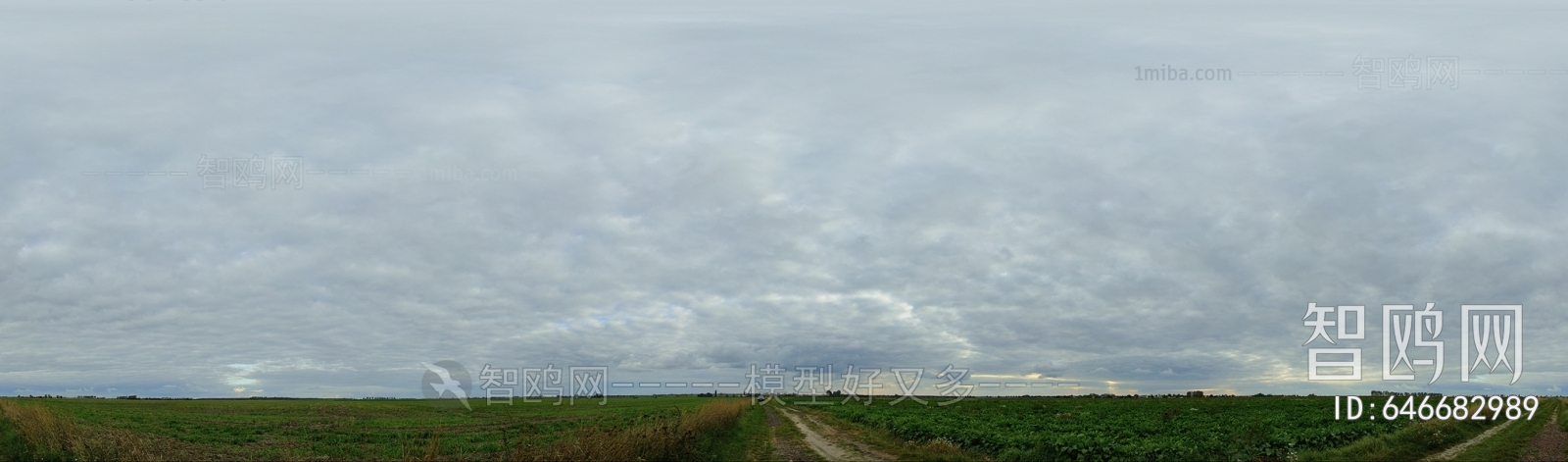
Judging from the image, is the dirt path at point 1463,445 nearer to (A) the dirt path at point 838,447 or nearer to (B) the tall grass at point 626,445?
(A) the dirt path at point 838,447

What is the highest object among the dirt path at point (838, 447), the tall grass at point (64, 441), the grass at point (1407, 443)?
the tall grass at point (64, 441)

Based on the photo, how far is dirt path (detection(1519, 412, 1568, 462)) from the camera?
2348cm

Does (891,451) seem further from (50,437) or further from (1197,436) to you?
(50,437)

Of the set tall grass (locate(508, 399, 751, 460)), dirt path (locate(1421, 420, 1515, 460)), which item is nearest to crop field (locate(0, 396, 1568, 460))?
tall grass (locate(508, 399, 751, 460))

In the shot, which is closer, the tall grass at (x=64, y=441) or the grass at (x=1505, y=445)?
the tall grass at (x=64, y=441)

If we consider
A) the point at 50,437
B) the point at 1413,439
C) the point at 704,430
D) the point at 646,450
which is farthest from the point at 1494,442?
the point at 50,437

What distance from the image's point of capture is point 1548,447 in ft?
88.2

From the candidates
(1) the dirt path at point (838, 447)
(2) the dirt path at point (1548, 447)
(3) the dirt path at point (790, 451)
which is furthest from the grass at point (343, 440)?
(2) the dirt path at point (1548, 447)

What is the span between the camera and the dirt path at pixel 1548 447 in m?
23.5

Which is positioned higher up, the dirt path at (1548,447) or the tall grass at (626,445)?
the tall grass at (626,445)

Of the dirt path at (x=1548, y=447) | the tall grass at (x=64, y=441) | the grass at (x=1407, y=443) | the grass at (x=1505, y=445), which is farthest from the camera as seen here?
the grass at (x=1505, y=445)

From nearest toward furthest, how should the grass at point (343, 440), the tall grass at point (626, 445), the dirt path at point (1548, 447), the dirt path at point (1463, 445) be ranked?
1. the tall grass at point (626, 445)
2. the grass at point (343, 440)
3. the dirt path at point (1548, 447)
4. the dirt path at point (1463, 445)

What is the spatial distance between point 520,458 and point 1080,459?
599 inches

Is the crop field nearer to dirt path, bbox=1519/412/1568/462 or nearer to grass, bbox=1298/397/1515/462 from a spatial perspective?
grass, bbox=1298/397/1515/462
